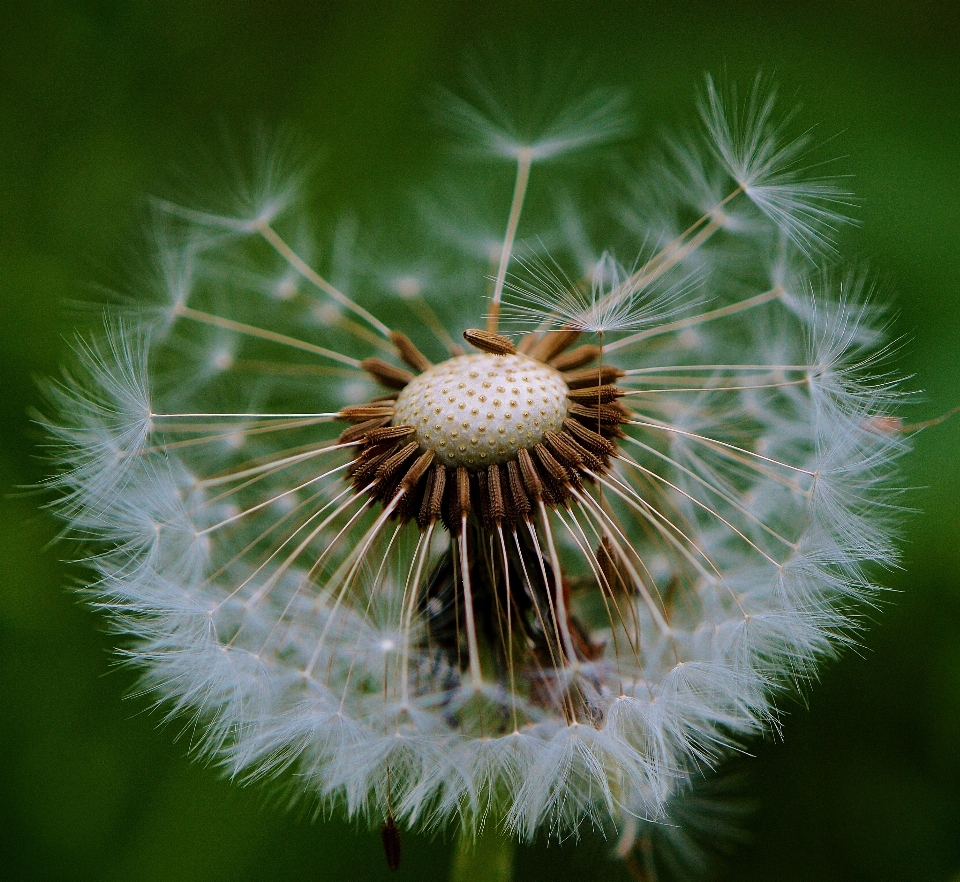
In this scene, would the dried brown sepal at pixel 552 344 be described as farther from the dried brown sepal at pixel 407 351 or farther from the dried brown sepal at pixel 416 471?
the dried brown sepal at pixel 416 471

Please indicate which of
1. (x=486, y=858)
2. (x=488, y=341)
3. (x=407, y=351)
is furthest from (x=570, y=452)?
(x=486, y=858)

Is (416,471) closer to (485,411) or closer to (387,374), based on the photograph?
(485,411)

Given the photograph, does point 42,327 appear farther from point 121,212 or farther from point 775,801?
point 775,801

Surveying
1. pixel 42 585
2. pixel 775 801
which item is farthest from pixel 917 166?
pixel 42 585

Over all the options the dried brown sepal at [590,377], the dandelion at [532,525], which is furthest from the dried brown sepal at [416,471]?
the dried brown sepal at [590,377]

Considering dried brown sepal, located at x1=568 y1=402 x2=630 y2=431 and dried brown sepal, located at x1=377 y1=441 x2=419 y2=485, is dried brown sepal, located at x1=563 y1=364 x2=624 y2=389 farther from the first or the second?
dried brown sepal, located at x1=377 y1=441 x2=419 y2=485

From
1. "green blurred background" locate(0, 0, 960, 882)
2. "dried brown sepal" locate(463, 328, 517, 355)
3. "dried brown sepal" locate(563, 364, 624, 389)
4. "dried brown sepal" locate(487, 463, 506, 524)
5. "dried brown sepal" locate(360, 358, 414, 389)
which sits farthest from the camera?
"green blurred background" locate(0, 0, 960, 882)

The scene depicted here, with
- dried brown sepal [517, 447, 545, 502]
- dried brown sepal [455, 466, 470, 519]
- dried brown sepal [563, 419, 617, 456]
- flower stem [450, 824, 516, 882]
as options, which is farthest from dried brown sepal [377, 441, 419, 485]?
flower stem [450, 824, 516, 882]
